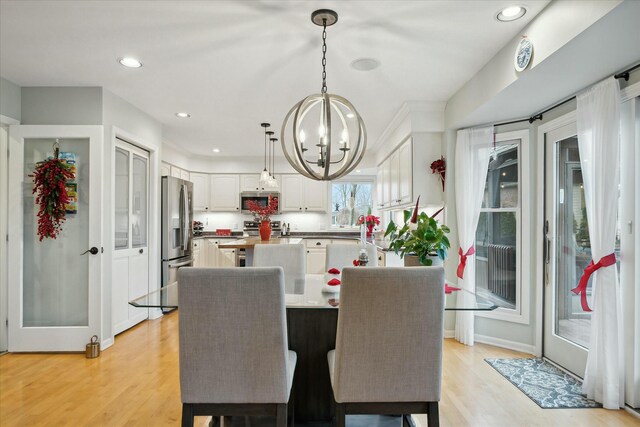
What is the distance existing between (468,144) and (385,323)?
9.19 feet

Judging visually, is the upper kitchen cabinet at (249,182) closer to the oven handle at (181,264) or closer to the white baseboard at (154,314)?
the oven handle at (181,264)

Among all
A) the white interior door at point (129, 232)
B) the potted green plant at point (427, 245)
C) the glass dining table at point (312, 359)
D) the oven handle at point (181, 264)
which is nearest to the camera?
the potted green plant at point (427, 245)

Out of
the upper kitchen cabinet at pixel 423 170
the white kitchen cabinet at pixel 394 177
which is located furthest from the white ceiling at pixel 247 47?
the white kitchen cabinet at pixel 394 177

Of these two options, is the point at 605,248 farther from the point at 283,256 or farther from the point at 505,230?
the point at 283,256

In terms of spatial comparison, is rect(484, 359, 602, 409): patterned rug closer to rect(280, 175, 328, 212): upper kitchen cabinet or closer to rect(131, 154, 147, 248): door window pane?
rect(131, 154, 147, 248): door window pane

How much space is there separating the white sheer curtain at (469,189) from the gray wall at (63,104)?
3540mm

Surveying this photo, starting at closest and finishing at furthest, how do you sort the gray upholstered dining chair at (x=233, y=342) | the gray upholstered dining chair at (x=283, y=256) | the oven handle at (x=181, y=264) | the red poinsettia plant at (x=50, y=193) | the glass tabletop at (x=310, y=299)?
the gray upholstered dining chair at (x=233, y=342), the glass tabletop at (x=310, y=299), the gray upholstered dining chair at (x=283, y=256), the red poinsettia plant at (x=50, y=193), the oven handle at (x=181, y=264)

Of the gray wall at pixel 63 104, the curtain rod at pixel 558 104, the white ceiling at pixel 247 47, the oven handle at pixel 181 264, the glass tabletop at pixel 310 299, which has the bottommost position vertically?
the oven handle at pixel 181 264

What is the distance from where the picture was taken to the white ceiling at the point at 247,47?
230cm

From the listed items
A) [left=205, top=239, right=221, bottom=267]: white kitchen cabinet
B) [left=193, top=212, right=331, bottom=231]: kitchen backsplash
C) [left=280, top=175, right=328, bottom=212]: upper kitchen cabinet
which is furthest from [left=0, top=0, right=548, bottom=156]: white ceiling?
[left=193, top=212, right=331, bottom=231]: kitchen backsplash

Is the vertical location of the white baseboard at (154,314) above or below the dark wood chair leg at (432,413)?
below

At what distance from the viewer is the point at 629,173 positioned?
2504mm

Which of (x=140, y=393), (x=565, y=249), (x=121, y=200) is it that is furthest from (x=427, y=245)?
(x=121, y=200)

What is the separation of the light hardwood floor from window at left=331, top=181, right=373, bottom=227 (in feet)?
14.3
